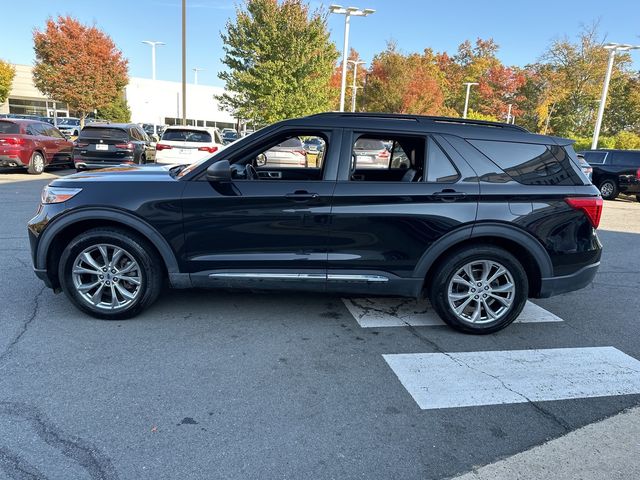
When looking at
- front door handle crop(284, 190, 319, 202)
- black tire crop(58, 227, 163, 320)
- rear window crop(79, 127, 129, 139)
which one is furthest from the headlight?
rear window crop(79, 127, 129, 139)

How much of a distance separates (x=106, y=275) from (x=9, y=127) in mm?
12393

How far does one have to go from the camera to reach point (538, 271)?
4.11 meters

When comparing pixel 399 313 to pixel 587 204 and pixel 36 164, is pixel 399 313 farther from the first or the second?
pixel 36 164

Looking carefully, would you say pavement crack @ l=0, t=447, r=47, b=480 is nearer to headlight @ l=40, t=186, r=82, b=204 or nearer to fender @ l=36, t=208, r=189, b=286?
fender @ l=36, t=208, r=189, b=286

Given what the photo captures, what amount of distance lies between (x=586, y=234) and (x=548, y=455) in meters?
2.22

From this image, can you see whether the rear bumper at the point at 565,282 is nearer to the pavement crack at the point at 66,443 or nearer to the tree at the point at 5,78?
the pavement crack at the point at 66,443

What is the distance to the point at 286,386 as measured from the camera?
125 inches

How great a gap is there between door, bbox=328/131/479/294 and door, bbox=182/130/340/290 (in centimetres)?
13

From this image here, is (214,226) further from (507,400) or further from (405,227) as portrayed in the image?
(507,400)

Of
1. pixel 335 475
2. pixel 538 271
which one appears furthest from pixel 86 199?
pixel 538 271

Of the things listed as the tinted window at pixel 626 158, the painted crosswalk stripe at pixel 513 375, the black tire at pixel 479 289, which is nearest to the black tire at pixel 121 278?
the painted crosswalk stripe at pixel 513 375

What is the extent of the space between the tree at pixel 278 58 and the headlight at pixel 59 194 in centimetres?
1682

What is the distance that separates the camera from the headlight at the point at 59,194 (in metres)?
3.98

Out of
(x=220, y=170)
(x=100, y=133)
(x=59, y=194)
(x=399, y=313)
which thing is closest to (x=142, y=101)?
(x=100, y=133)
